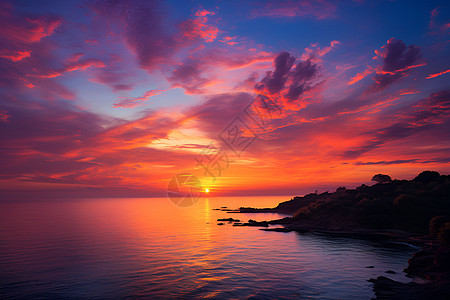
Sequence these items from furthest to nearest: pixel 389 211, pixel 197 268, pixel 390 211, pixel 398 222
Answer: pixel 389 211 < pixel 390 211 < pixel 398 222 < pixel 197 268

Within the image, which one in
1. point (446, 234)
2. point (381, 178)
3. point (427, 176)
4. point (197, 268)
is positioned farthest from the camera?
point (381, 178)

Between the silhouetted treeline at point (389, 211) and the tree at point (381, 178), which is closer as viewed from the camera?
the silhouetted treeline at point (389, 211)

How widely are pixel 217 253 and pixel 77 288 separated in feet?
85.0

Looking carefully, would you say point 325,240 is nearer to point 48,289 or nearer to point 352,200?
point 352,200

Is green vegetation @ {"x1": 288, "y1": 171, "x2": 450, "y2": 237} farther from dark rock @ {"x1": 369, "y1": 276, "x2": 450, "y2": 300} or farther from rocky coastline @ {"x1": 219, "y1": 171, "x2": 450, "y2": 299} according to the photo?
dark rock @ {"x1": 369, "y1": 276, "x2": 450, "y2": 300}

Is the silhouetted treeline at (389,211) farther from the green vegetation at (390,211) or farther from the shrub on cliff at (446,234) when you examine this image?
the shrub on cliff at (446,234)

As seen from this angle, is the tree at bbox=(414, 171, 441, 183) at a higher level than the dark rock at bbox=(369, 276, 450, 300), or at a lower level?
higher

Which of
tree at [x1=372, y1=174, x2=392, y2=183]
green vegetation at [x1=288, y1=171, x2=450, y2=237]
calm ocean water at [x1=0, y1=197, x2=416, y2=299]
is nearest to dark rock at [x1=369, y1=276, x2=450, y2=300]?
calm ocean water at [x1=0, y1=197, x2=416, y2=299]

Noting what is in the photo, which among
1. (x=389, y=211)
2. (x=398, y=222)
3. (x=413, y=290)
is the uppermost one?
(x=389, y=211)

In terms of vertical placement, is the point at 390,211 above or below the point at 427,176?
below

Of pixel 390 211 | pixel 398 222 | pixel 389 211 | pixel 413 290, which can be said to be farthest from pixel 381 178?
pixel 413 290

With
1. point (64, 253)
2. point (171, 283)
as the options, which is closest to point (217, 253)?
point (171, 283)

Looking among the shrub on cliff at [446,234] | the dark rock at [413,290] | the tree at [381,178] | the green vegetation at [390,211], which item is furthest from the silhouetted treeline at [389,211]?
the tree at [381,178]

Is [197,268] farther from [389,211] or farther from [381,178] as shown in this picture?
[381,178]
